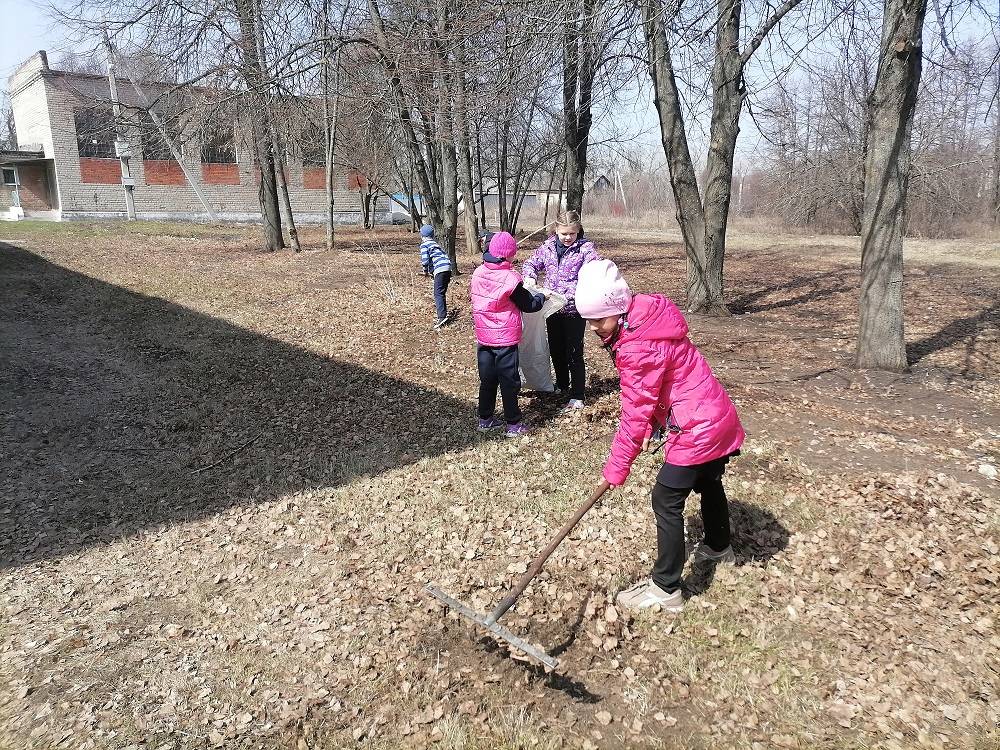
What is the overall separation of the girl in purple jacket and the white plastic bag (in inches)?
4.1

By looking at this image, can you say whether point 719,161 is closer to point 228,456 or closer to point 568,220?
point 568,220

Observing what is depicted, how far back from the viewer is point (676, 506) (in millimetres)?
3348

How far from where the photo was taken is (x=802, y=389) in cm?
671

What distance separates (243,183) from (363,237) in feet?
42.0

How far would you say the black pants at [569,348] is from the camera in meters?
6.07

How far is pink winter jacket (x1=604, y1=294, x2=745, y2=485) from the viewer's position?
3.20 metres

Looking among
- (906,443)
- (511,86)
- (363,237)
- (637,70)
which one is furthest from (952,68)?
(363,237)

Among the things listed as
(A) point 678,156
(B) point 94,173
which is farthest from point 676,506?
(B) point 94,173

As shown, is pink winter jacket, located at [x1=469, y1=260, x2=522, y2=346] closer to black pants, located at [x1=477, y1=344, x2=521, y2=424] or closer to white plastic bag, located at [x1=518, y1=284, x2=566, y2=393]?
black pants, located at [x1=477, y1=344, x2=521, y2=424]

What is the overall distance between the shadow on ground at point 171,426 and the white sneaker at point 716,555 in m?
2.47

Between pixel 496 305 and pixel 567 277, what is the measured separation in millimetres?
758

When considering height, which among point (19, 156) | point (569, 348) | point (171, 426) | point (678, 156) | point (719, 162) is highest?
point (19, 156)

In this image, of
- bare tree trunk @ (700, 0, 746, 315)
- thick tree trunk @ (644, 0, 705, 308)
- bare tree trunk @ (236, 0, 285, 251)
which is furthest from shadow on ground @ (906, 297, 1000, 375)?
bare tree trunk @ (236, 0, 285, 251)

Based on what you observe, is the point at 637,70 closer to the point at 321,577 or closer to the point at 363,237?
the point at 321,577
